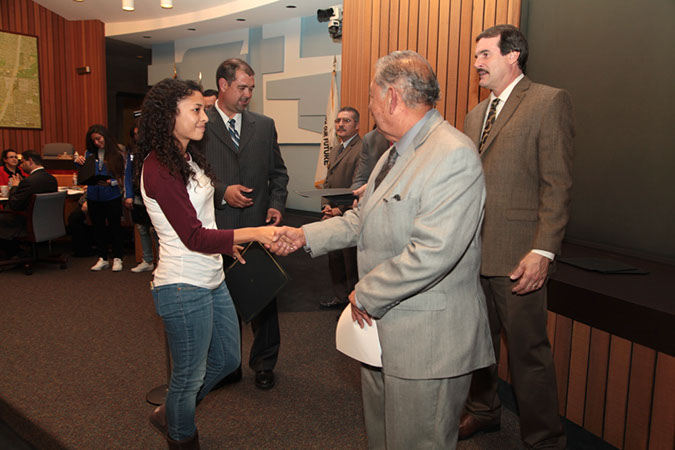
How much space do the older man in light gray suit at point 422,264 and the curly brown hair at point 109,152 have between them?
4954 mm

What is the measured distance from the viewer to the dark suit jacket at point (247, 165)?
2623 millimetres

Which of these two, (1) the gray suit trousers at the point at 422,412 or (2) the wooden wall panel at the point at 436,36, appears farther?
(2) the wooden wall panel at the point at 436,36

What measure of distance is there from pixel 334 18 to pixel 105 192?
426cm

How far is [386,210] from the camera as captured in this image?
1.41 m

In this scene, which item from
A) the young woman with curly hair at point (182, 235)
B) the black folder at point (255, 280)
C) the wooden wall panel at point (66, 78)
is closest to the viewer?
the young woman with curly hair at point (182, 235)

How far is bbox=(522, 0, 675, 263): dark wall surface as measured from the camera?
2.74 meters

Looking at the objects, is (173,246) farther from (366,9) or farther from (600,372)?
(366,9)

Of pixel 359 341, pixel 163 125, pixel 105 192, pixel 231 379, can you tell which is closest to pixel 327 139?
pixel 105 192

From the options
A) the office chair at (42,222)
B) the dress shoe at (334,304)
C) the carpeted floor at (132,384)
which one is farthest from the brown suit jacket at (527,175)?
the office chair at (42,222)

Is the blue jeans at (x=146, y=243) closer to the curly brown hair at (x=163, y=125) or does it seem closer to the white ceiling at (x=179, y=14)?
the curly brown hair at (x=163, y=125)

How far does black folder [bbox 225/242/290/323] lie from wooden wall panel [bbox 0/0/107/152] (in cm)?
1008

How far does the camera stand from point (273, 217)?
2824 mm

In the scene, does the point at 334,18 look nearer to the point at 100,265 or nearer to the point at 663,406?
the point at 100,265

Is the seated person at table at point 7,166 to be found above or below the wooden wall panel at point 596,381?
above
